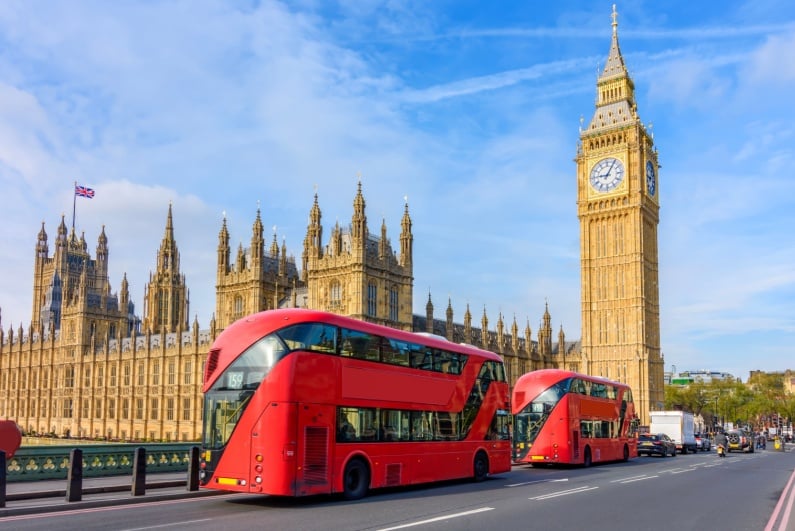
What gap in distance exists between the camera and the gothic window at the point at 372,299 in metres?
63.2

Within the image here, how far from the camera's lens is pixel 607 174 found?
310ft

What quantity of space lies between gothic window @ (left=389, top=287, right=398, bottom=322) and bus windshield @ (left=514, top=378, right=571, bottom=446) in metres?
32.2

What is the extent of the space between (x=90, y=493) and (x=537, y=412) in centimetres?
1919

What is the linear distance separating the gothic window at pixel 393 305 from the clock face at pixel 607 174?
133 feet

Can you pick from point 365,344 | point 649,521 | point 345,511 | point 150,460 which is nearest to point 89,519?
point 345,511

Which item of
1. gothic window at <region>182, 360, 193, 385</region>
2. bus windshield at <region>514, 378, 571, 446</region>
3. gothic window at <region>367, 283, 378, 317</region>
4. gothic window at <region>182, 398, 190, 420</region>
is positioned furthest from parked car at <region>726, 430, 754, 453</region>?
gothic window at <region>182, 360, 193, 385</region>

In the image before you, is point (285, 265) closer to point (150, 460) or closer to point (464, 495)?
point (150, 460)

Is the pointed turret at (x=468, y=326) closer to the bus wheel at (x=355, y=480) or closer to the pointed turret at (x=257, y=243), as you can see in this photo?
the pointed turret at (x=257, y=243)

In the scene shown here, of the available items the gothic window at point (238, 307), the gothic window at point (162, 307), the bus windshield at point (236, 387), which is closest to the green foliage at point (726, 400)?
the gothic window at point (238, 307)

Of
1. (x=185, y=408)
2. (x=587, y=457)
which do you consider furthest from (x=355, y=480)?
(x=185, y=408)

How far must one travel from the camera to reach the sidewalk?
1772 cm

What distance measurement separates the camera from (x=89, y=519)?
1606 cm

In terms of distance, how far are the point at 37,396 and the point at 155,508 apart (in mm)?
100313

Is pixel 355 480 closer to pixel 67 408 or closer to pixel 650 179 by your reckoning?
pixel 650 179
